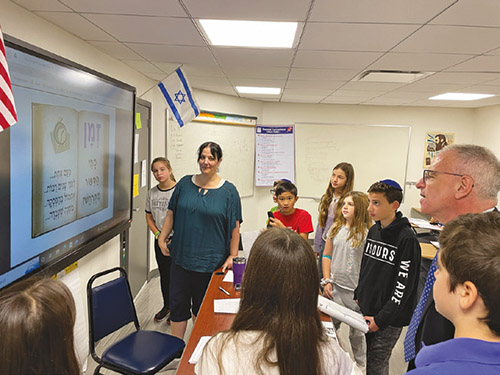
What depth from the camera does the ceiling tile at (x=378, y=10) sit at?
159 centimetres

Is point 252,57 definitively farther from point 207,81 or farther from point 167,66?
point 207,81

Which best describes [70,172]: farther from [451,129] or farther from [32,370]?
[451,129]

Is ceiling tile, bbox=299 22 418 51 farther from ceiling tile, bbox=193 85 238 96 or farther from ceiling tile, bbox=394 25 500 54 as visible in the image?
ceiling tile, bbox=193 85 238 96

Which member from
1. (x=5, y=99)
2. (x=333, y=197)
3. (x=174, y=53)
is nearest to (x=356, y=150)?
(x=333, y=197)

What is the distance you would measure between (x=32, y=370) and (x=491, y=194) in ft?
5.25

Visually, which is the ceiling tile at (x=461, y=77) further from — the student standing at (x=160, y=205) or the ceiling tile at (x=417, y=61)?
the student standing at (x=160, y=205)

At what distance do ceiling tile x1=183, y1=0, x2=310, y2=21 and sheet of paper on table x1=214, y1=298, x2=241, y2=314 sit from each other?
155 cm

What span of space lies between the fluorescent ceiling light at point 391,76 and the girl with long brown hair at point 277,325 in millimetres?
2656

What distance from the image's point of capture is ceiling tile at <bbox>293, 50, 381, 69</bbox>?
2520 mm

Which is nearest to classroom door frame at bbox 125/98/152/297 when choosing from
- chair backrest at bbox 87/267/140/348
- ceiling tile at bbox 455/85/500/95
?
chair backrest at bbox 87/267/140/348

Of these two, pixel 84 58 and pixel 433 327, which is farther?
pixel 84 58

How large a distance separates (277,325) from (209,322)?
0.71 metres

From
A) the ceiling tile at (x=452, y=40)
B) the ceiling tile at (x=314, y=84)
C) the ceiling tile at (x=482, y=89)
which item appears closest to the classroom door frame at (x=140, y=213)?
the ceiling tile at (x=314, y=84)

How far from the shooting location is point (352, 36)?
6.87ft
